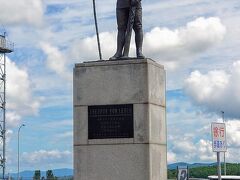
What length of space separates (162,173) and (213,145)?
5.22 ft

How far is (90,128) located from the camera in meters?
17.7

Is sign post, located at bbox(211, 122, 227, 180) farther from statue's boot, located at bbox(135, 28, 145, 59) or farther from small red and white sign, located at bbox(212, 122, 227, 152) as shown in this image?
statue's boot, located at bbox(135, 28, 145, 59)

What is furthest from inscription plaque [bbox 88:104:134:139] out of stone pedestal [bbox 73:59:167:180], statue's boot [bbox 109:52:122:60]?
statue's boot [bbox 109:52:122:60]

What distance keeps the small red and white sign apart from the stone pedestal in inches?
57.0

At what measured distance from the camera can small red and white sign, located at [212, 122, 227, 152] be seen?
696 inches

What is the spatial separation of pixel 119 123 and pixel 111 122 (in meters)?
0.22

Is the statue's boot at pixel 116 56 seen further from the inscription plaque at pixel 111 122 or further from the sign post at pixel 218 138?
the sign post at pixel 218 138

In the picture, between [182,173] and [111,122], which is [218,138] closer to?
[111,122]

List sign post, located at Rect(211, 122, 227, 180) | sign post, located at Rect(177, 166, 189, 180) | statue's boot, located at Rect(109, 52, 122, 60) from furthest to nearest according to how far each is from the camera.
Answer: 1. sign post, located at Rect(177, 166, 189, 180)
2. statue's boot, located at Rect(109, 52, 122, 60)
3. sign post, located at Rect(211, 122, 227, 180)

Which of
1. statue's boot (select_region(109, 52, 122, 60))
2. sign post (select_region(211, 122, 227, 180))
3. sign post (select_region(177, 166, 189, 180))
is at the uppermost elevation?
statue's boot (select_region(109, 52, 122, 60))

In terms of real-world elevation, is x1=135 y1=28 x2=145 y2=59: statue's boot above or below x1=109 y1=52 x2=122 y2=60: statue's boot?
above

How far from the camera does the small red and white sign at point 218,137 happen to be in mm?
17688

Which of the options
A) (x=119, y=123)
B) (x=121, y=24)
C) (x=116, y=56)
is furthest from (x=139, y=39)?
(x=119, y=123)

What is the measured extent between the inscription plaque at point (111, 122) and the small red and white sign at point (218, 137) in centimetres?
223
